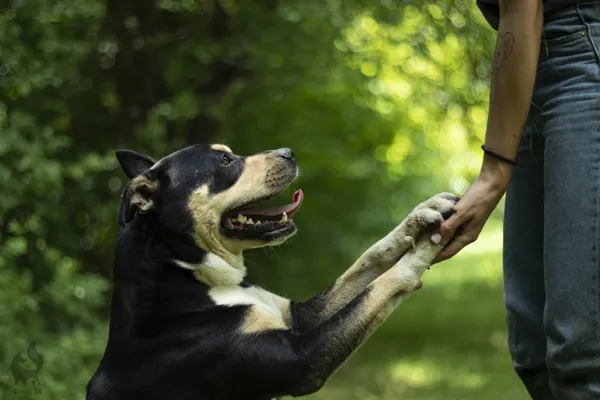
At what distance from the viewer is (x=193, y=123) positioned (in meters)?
8.53

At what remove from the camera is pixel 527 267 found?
361 centimetres

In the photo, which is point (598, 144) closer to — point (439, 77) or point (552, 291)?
point (552, 291)

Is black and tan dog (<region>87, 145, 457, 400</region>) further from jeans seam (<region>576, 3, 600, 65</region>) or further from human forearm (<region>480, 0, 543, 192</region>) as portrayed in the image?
jeans seam (<region>576, 3, 600, 65</region>)

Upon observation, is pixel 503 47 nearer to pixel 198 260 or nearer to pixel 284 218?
pixel 284 218

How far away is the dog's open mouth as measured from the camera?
402cm

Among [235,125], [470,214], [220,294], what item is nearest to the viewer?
[470,214]

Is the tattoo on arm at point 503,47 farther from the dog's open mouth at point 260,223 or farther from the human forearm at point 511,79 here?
the dog's open mouth at point 260,223

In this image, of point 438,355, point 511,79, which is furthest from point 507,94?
point 438,355

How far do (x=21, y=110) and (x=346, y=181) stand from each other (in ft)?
12.6

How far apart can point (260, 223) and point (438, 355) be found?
504 cm

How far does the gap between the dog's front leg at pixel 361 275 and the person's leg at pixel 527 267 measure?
344 millimetres

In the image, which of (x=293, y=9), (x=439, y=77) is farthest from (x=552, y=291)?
(x=439, y=77)

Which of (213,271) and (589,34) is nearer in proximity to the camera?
(589,34)

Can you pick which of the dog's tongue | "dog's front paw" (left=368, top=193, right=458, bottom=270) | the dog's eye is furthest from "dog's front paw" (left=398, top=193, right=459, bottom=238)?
the dog's eye
